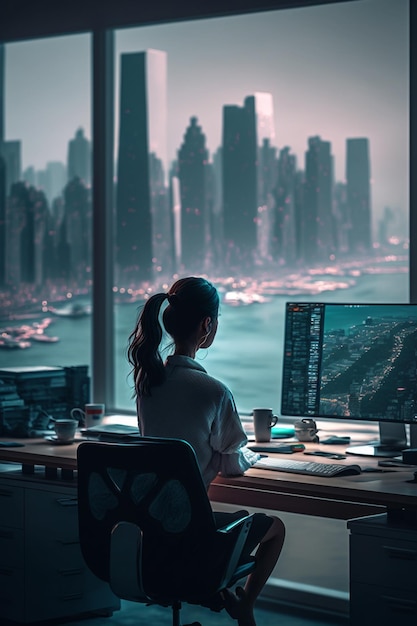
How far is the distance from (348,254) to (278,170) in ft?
1.61

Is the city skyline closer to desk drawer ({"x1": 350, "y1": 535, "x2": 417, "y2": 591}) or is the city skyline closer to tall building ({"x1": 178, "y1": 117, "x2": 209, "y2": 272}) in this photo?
tall building ({"x1": 178, "y1": 117, "x2": 209, "y2": 272})

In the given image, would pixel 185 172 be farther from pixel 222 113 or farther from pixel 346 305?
pixel 346 305

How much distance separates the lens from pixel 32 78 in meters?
4.72

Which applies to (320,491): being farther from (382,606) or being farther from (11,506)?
(11,506)

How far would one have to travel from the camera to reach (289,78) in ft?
13.3

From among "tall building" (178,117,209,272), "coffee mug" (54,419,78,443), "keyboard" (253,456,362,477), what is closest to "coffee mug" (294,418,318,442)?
"keyboard" (253,456,362,477)

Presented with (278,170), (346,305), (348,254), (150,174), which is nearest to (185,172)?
(150,174)

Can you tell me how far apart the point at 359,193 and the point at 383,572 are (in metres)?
1.72

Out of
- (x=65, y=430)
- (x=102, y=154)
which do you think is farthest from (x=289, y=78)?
(x=65, y=430)

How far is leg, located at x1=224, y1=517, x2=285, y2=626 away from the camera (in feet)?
9.96

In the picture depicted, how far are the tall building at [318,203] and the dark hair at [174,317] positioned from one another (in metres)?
1.09

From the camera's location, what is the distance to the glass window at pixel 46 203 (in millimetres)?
4570

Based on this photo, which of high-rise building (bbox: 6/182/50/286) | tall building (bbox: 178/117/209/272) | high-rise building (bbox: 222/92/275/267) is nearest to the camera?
high-rise building (bbox: 222/92/275/267)

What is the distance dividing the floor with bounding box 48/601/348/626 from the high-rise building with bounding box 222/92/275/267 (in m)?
1.50
